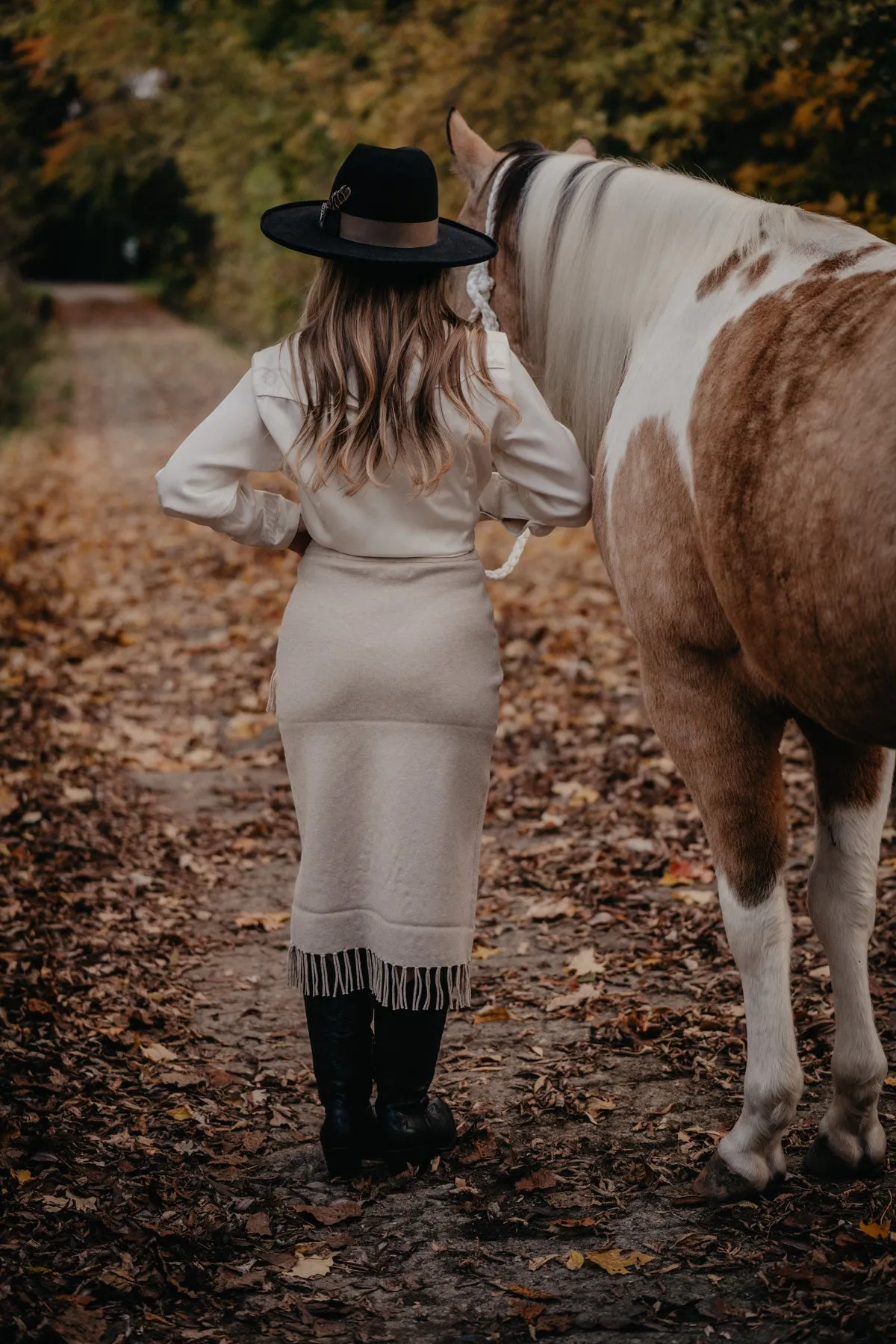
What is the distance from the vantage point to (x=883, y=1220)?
2543mm

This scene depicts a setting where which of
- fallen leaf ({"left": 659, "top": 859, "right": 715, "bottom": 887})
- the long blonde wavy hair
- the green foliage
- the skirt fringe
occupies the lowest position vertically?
fallen leaf ({"left": 659, "top": 859, "right": 715, "bottom": 887})

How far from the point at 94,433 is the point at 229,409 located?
50.3ft

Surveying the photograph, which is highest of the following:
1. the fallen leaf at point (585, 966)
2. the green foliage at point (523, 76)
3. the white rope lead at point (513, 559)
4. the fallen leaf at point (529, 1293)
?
the green foliage at point (523, 76)

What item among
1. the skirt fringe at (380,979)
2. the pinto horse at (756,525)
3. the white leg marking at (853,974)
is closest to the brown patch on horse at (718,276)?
the pinto horse at (756,525)

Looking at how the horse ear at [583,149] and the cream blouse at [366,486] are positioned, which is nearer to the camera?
the cream blouse at [366,486]

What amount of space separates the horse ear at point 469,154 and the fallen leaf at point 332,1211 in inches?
99.9

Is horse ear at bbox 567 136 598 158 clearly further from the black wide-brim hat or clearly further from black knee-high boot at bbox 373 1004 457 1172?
black knee-high boot at bbox 373 1004 457 1172

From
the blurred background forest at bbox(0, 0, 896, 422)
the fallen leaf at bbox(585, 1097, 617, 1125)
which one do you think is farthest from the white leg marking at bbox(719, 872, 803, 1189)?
the blurred background forest at bbox(0, 0, 896, 422)

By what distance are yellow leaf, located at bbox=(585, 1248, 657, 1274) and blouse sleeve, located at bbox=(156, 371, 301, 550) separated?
1.58 m

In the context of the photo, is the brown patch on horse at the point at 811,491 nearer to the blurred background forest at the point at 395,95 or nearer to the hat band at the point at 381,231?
the hat band at the point at 381,231

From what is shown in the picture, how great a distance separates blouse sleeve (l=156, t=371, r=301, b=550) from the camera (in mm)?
2672

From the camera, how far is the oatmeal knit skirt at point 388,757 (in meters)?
2.77

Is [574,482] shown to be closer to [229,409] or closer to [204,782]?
[229,409]

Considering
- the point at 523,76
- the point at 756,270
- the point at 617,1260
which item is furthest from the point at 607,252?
the point at 523,76
